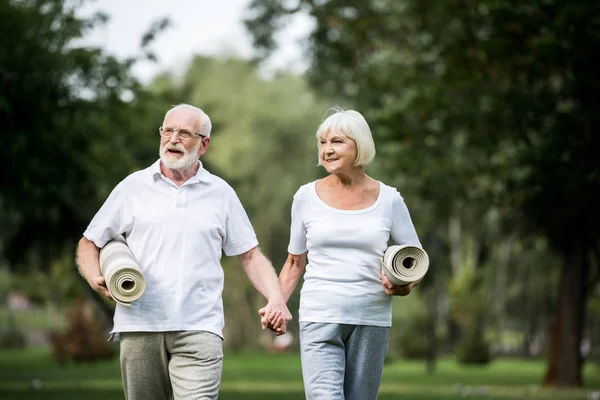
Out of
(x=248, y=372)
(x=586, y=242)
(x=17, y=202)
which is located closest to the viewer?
(x=17, y=202)

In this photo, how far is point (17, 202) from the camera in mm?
23578

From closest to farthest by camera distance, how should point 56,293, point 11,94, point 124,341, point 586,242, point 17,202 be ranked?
point 124,341
point 11,94
point 17,202
point 586,242
point 56,293

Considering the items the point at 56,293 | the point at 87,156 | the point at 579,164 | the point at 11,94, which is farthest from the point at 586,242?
the point at 56,293

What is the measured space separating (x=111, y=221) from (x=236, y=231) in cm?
72

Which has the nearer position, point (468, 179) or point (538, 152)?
point (538, 152)

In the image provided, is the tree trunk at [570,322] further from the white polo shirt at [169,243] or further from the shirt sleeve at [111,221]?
the shirt sleeve at [111,221]

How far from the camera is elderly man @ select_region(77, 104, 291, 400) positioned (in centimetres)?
718

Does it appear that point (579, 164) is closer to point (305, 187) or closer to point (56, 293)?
point (305, 187)

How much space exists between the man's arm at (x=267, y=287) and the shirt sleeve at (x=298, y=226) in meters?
0.29

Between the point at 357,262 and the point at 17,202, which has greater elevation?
the point at 17,202

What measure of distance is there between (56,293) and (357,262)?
209ft

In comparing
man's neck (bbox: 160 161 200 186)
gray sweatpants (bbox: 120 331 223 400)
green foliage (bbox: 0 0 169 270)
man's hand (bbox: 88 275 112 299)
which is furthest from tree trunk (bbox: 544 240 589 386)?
man's hand (bbox: 88 275 112 299)

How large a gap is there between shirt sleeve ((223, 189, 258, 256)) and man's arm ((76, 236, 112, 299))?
2.42ft

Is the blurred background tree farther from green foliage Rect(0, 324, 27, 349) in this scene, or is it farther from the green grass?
green foliage Rect(0, 324, 27, 349)
